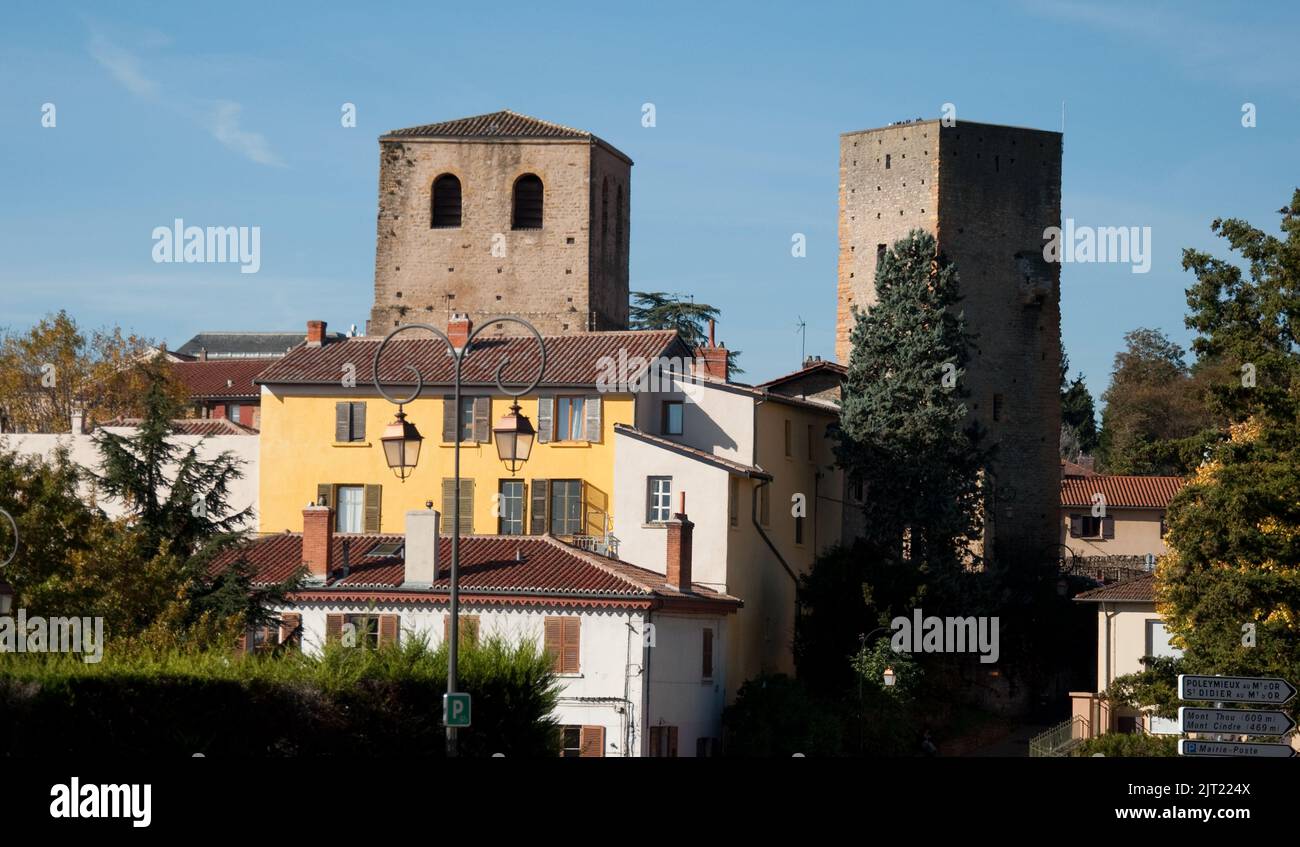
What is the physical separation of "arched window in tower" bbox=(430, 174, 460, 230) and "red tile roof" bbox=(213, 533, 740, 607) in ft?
70.5

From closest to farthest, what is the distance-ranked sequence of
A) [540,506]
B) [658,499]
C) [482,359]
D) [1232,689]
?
[1232,689] → [658,499] → [540,506] → [482,359]

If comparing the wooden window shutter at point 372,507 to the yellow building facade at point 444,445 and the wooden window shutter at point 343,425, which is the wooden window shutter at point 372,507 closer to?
the yellow building facade at point 444,445

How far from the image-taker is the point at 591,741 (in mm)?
46062

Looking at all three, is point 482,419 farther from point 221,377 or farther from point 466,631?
point 221,377

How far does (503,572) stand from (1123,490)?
116ft

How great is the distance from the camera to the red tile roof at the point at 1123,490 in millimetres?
75938

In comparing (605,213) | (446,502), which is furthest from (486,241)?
(446,502)

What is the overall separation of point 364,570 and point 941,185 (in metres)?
30.3

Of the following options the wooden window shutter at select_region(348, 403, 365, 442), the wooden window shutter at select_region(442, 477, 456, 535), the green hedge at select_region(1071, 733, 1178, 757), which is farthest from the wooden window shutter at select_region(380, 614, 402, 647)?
the green hedge at select_region(1071, 733, 1178, 757)

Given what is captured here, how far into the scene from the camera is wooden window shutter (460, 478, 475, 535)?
5603cm

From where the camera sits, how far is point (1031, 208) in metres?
74.5

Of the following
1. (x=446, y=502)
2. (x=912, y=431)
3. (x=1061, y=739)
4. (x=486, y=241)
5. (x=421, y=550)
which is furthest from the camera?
(x=486, y=241)
